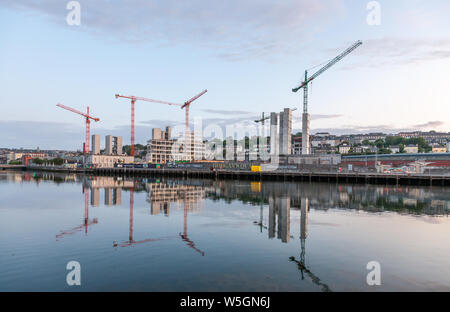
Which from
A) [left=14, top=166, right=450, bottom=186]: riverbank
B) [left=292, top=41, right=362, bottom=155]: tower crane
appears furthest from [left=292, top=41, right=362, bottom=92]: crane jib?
[left=14, top=166, right=450, bottom=186]: riverbank

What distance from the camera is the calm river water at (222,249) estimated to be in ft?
45.2

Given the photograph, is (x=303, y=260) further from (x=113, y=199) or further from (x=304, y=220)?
(x=113, y=199)

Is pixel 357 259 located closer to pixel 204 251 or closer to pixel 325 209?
pixel 204 251

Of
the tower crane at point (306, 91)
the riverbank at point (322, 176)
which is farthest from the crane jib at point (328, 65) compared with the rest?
A: the riverbank at point (322, 176)

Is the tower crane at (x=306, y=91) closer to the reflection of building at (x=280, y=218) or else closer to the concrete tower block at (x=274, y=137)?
the concrete tower block at (x=274, y=137)

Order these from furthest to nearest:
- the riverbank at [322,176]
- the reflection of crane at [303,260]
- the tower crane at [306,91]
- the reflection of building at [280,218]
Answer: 1. the tower crane at [306,91]
2. the riverbank at [322,176]
3. the reflection of building at [280,218]
4. the reflection of crane at [303,260]

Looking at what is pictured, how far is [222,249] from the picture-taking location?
18953mm

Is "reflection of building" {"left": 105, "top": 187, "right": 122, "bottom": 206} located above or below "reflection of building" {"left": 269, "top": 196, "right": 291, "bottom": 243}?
below

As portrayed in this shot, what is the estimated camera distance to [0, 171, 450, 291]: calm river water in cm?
1377

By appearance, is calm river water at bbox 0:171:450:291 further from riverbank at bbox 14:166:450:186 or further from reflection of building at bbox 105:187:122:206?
riverbank at bbox 14:166:450:186

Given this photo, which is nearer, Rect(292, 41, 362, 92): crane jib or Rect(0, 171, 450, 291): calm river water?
Rect(0, 171, 450, 291): calm river water

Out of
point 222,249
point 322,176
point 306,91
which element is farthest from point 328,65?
point 222,249
